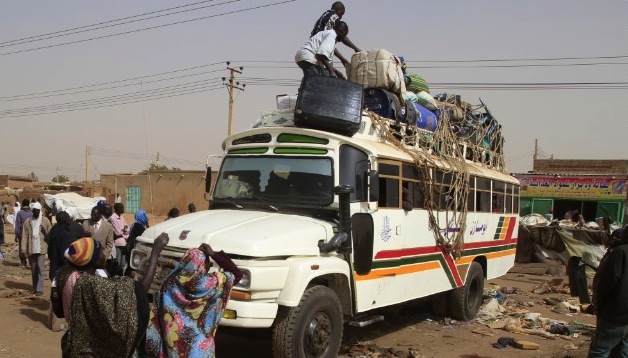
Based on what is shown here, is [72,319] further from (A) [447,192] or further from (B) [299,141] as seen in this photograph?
(A) [447,192]

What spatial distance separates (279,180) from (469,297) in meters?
4.76

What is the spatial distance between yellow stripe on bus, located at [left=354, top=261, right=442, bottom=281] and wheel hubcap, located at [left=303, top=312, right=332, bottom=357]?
667mm

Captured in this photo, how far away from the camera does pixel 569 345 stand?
8016 millimetres

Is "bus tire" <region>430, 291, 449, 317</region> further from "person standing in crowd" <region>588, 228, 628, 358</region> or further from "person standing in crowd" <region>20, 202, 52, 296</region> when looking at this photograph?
"person standing in crowd" <region>20, 202, 52, 296</region>

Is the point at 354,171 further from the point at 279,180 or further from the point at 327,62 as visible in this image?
the point at 327,62

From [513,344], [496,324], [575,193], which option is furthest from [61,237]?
[575,193]

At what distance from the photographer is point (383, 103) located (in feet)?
25.3

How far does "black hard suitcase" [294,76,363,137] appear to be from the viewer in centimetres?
649

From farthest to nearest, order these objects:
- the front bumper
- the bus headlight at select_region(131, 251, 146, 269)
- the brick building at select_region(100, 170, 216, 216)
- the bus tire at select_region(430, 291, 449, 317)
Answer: the brick building at select_region(100, 170, 216, 216)
the bus tire at select_region(430, 291, 449, 317)
the bus headlight at select_region(131, 251, 146, 269)
the front bumper

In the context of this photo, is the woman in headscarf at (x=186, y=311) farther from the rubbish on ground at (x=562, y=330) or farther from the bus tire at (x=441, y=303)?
the rubbish on ground at (x=562, y=330)

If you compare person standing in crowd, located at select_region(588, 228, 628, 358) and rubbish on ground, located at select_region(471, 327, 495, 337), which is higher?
person standing in crowd, located at select_region(588, 228, 628, 358)

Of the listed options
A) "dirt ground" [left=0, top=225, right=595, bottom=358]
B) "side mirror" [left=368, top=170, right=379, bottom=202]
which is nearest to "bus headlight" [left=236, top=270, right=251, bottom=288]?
"dirt ground" [left=0, top=225, right=595, bottom=358]

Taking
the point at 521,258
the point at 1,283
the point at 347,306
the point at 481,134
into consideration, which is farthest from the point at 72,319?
the point at 521,258

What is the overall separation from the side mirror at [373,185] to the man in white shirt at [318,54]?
6.15ft
